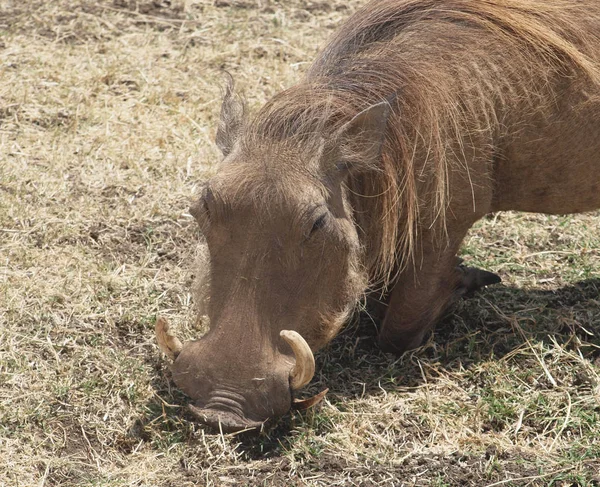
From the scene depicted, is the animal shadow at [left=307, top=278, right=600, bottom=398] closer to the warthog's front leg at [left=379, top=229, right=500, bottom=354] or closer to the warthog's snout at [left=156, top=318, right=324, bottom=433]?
the warthog's front leg at [left=379, top=229, right=500, bottom=354]

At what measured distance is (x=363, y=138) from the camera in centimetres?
363

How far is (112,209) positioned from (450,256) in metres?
1.85

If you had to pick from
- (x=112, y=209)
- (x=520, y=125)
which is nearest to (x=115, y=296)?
(x=112, y=209)

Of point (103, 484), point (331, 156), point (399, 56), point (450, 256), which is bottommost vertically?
point (103, 484)

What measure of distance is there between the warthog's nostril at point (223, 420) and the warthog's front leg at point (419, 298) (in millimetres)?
1030

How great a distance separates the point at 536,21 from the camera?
4.04 meters

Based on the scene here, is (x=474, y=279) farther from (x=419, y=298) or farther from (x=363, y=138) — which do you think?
(x=363, y=138)

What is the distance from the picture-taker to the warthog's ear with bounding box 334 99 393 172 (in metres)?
3.60

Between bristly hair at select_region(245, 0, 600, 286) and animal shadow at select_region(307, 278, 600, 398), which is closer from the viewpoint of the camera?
bristly hair at select_region(245, 0, 600, 286)

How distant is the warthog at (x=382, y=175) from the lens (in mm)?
3398

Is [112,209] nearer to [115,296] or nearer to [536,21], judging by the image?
[115,296]

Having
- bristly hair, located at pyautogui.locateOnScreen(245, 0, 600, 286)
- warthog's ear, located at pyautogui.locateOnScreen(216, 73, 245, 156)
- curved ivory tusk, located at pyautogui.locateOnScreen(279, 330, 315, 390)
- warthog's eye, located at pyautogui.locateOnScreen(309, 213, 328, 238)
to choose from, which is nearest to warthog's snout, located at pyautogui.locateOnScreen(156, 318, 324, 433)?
curved ivory tusk, located at pyautogui.locateOnScreen(279, 330, 315, 390)

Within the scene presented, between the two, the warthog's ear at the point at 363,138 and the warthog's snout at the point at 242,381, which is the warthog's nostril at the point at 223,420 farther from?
the warthog's ear at the point at 363,138

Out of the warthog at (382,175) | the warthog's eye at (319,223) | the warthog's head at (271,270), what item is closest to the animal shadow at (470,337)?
the warthog at (382,175)
